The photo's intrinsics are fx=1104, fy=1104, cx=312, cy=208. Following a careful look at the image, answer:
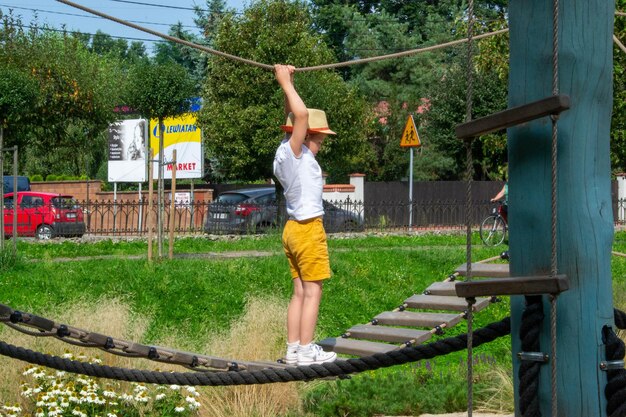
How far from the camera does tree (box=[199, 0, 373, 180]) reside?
3020 centimetres

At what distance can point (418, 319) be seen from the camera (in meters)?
8.80

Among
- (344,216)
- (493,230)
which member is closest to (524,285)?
(493,230)

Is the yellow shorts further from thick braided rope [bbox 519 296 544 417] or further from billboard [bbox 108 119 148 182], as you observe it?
billboard [bbox 108 119 148 182]

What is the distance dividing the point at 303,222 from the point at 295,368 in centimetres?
191

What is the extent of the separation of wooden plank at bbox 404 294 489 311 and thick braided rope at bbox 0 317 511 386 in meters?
5.12

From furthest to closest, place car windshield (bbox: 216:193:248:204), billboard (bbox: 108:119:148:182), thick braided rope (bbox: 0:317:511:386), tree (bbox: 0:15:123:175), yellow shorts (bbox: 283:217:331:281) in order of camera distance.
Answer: billboard (bbox: 108:119:148:182) < tree (bbox: 0:15:123:175) < car windshield (bbox: 216:193:248:204) < yellow shorts (bbox: 283:217:331:281) < thick braided rope (bbox: 0:317:511:386)

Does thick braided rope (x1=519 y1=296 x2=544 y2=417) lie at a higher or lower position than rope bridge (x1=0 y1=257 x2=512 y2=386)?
higher

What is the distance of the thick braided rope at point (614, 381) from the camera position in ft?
8.08

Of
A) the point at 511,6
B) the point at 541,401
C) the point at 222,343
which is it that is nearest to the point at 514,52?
the point at 511,6

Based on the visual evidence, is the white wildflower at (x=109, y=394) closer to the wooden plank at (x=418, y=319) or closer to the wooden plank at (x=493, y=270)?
the wooden plank at (x=418, y=319)

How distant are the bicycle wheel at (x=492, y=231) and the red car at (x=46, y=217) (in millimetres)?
8714

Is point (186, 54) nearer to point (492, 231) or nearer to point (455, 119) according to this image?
point (455, 119)

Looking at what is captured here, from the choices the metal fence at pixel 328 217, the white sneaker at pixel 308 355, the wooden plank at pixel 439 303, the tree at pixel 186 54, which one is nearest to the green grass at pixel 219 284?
the wooden plank at pixel 439 303

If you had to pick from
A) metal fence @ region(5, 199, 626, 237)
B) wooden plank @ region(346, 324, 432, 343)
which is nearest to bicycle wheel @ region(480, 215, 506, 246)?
metal fence @ region(5, 199, 626, 237)
